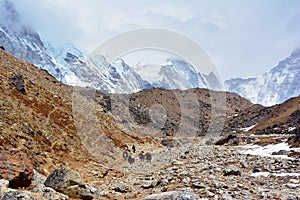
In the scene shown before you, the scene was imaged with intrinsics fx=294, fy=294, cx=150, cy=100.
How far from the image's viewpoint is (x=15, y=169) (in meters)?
13.3

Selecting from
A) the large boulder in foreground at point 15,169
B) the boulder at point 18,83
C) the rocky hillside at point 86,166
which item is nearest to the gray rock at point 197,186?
the rocky hillside at point 86,166

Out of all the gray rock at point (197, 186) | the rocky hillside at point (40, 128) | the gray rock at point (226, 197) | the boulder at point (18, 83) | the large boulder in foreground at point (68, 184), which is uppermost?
the boulder at point (18, 83)

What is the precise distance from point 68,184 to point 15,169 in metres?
2.58

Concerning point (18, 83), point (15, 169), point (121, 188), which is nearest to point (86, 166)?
point (121, 188)

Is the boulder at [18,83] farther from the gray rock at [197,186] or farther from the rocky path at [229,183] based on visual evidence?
the gray rock at [197,186]

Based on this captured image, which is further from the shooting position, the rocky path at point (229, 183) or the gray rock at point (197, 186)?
the gray rock at point (197, 186)

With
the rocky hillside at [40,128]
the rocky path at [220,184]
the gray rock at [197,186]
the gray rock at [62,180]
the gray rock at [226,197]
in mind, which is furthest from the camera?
the rocky hillside at [40,128]

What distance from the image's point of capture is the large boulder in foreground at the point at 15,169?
508 inches

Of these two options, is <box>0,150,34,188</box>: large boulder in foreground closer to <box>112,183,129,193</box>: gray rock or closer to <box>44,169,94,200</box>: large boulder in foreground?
<box>44,169,94,200</box>: large boulder in foreground

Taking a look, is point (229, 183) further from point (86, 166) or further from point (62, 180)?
point (86, 166)

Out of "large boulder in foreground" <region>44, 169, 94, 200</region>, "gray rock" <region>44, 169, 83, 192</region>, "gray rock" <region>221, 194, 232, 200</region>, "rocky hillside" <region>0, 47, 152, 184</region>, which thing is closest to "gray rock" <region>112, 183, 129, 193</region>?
"rocky hillside" <region>0, 47, 152, 184</region>

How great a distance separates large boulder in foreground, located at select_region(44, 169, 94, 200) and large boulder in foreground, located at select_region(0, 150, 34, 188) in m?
1.26

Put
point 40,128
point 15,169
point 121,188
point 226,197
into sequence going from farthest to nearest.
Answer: point 40,128 < point 121,188 < point 226,197 < point 15,169

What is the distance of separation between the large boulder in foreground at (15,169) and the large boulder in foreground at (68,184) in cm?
126
